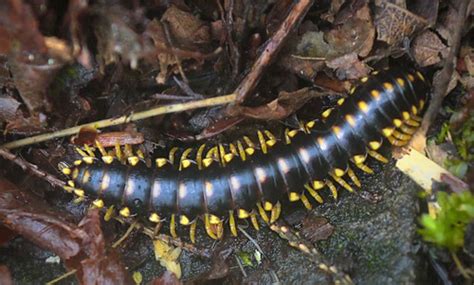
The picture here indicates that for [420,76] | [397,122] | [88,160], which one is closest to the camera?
[397,122]

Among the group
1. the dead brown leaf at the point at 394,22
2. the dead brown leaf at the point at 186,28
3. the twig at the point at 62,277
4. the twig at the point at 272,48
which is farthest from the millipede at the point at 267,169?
the dead brown leaf at the point at 186,28

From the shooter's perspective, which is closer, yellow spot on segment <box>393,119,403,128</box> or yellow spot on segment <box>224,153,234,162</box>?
yellow spot on segment <box>393,119,403,128</box>

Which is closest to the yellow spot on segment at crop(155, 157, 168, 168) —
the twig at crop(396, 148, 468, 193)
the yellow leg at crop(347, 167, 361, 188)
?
the yellow leg at crop(347, 167, 361, 188)

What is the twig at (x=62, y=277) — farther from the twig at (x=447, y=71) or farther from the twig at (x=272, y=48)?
the twig at (x=447, y=71)

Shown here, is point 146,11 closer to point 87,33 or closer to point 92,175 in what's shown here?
point 87,33

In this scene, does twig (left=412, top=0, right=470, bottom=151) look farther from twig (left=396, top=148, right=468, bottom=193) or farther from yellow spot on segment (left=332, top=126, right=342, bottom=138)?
yellow spot on segment (left=332, top=126, right=342, bottom=138)

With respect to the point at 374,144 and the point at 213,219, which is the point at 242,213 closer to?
the point at 213,219

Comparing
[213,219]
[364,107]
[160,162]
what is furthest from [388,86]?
[160,162]
